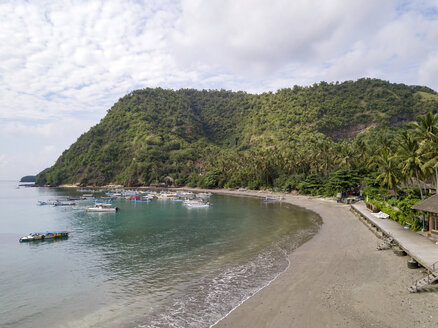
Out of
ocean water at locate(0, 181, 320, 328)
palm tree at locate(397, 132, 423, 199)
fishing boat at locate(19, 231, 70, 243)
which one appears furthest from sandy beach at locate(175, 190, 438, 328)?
fishing boat at locate(19, 231, 70, 243)

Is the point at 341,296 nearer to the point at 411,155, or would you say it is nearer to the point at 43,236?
the point at 411,155

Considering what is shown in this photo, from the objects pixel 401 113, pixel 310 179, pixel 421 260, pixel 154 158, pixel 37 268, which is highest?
pixel 401 113

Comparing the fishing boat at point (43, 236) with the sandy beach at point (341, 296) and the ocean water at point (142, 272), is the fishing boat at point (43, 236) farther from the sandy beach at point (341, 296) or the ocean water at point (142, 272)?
the sandy beach at point (341, 296)

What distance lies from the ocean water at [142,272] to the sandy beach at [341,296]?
154 cm

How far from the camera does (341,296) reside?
1767 cm

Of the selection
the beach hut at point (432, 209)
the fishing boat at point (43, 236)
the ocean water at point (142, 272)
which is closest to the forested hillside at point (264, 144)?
the ocean water at point (142, 272)

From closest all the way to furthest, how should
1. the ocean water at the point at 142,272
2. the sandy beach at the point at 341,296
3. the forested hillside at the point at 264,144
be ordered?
the sandy beach at the point at 341,296, the ocean water at the point at 142,272, the forested hillside at the point at 264,144

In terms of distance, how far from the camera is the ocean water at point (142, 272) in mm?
17062

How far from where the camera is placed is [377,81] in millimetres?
199625

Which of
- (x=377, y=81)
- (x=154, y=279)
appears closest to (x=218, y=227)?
(x=154, y=279)

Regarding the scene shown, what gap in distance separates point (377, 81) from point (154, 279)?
223311 millimetres

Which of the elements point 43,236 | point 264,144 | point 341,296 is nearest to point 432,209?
point 341,296

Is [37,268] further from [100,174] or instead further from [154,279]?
[100,174]

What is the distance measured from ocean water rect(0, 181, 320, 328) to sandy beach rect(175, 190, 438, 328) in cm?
154
